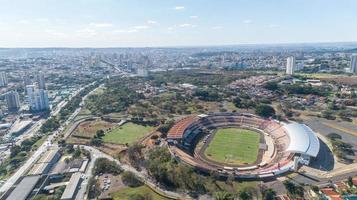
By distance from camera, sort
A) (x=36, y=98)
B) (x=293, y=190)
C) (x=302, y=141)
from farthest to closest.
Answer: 1. (x=36, y=98)
2. (x=302, y=141)
3. (x=293, y=190)

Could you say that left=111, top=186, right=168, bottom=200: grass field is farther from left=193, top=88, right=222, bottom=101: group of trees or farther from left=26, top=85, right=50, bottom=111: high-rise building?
left=26, top=85, right=50, bottom=111: high-rise building

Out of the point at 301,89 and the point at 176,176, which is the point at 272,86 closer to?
the point at 301,89

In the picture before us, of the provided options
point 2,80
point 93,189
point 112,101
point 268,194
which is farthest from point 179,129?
point 2,80

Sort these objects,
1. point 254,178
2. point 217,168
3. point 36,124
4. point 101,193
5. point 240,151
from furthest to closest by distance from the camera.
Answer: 1. point 36,124
2. point 240,151
3. point 217,168
4. point 254,178
5. point 101,193

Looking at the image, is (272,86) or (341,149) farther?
(272,86)

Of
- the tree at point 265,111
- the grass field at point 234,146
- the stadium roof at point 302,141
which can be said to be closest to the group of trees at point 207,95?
the tree at point 265,111

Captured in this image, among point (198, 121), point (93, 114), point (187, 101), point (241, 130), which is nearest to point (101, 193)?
point (198, 121)

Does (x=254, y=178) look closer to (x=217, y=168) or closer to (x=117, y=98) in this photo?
(x=217, y=168)
